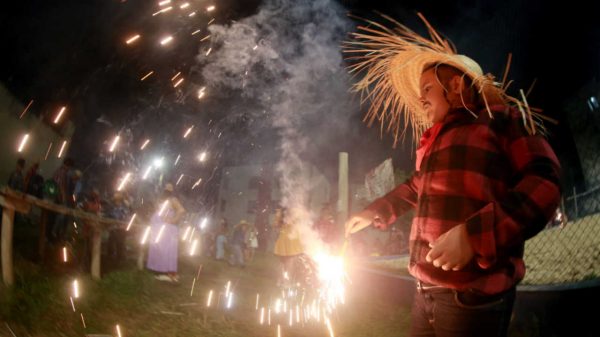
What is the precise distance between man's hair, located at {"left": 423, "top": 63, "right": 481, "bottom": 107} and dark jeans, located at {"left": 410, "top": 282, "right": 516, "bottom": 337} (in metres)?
1.10

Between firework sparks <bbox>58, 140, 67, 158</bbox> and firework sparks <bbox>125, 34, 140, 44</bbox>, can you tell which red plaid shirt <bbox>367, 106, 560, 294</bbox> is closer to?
firework sparks <bbox>58, 140, 67, 158</bbox>

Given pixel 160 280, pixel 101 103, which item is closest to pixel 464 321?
pixel 160 280

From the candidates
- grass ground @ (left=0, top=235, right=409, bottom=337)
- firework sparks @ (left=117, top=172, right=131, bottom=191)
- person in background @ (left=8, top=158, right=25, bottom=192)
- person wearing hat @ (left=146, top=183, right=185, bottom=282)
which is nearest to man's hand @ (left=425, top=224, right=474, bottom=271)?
grass ground @ (left=0, top=235, right=409, bottom=337)

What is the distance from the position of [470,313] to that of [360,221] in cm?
104

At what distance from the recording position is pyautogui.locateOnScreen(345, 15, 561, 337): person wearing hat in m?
1.46

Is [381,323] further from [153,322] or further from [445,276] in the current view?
[445,276]

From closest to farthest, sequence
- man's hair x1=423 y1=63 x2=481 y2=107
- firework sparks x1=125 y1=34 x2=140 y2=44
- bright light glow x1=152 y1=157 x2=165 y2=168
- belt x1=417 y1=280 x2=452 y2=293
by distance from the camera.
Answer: belt x1=417 y1=280 x2=452 y2=293
man's hair x1=423 y1=63 x2=481 y2=107
firework sparks x1=125 y1=34 x2=140 y2=44
bright light glow x1=152 y1=157 x2=165 y2=168

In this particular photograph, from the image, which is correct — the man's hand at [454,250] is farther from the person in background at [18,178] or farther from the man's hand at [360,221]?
the person in background at [18,178]

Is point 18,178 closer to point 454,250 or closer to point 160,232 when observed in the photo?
point 160,232

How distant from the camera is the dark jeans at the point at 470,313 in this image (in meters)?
1.64

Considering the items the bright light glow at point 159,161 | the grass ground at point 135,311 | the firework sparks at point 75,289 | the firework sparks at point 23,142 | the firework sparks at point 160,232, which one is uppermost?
the bright light glow at point 159,161

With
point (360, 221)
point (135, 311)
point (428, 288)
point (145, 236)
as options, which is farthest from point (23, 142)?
point (428, 288)

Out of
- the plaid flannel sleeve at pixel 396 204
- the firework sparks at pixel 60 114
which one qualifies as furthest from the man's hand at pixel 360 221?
the firework sparks at pixel 60 114

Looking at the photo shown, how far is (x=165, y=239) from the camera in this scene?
320 inches
